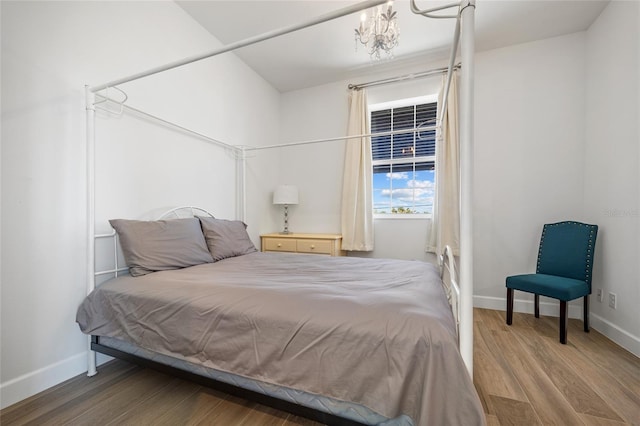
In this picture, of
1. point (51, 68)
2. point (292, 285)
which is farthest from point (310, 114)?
point (292, 285)

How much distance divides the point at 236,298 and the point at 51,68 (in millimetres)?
1773

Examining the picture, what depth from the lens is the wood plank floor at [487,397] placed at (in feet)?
4.37

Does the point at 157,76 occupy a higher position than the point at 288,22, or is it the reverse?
the point at 288,22

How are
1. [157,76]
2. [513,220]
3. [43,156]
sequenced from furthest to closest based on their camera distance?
[513,220] < [157,76] < [43,156]

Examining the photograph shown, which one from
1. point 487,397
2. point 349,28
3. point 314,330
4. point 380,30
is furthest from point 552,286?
point 349,28

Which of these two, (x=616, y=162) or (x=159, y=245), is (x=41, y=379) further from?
(x=616, y=162)

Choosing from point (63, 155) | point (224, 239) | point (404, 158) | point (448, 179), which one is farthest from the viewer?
point (404, 158)

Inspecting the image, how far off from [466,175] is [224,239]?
1.99 metres

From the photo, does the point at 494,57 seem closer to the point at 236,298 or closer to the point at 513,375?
the point at 513,375

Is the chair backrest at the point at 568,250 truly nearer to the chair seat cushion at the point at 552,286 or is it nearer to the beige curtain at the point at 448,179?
the chair seat cushion at the point at 552,286

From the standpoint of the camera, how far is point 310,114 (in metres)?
3.90

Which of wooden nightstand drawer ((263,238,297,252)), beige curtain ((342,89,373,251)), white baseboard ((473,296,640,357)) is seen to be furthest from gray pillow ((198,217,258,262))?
white baseboard ((473,296,640,357))

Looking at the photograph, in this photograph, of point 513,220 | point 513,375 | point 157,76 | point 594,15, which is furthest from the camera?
point 513,220

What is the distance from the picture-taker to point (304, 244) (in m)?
3.26
